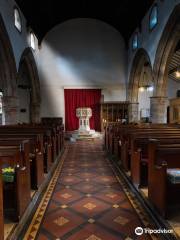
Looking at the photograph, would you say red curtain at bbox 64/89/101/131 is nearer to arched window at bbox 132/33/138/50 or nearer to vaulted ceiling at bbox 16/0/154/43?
arched window at bbox 132/33/138/50

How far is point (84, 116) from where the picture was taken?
1180 centimetres

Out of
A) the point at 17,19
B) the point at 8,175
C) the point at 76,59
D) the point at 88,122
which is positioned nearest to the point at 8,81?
the point at 17,19

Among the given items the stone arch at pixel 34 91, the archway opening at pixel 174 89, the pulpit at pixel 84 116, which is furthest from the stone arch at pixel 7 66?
the archway opening at pixel 174 89

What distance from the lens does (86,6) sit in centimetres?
1256

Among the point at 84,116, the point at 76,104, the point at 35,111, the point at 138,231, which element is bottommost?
the point at 138,231

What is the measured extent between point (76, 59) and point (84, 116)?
14.8ft

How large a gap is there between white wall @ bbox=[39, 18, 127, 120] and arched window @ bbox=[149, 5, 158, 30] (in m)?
4.55

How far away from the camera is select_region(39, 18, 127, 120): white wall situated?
1402cm

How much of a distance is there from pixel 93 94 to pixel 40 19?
554cm

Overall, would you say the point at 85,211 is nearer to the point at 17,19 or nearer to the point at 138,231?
the point at 138,231

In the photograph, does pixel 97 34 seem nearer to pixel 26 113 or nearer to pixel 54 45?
pixel 54 45

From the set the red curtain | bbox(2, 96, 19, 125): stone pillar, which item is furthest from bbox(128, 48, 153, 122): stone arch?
bbox(2, 96, 19, 125): stone pillar

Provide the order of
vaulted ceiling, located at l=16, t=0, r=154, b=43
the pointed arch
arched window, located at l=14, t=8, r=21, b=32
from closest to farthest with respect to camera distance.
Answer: arched window, located at l=14, t=8, r=21, b=32
vaulted ceiling, located at l=16, t=0, r=154, b=43
the pointed arch

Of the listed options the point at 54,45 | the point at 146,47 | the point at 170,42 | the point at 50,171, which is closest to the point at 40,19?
the point at 54,45
